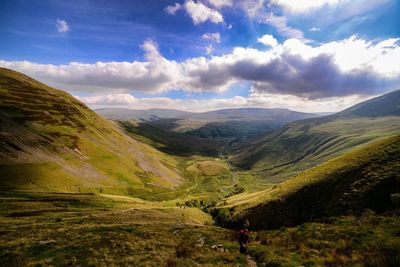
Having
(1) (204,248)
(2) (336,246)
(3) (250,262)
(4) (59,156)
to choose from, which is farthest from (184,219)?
(4) (59,156)

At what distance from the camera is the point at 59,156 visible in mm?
136500

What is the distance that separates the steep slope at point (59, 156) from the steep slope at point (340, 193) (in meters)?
80.1

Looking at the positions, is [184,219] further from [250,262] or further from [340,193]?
[250,262]

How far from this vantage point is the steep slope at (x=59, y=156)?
10925 cm

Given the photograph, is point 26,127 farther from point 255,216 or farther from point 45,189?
point 255,216

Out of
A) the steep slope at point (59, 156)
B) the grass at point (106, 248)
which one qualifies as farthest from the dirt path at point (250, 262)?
the steep slope at point (59, 156)

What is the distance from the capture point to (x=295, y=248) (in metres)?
24.7

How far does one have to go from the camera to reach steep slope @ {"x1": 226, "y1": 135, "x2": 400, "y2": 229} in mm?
45406

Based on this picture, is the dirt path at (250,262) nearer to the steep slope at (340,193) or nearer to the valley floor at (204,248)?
the valley floor at (204,248)

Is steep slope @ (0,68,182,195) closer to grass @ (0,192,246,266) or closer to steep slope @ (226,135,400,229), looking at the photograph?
grass @ (0,192,246,266)

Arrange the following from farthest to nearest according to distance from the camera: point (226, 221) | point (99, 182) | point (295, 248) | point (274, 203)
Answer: point (99, 182) → point (226, 221) → point (274, 203) → point (295, 248)

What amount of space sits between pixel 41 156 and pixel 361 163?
412 ft

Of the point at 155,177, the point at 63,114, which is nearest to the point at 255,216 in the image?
the point at 155,177

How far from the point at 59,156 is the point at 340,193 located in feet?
418
